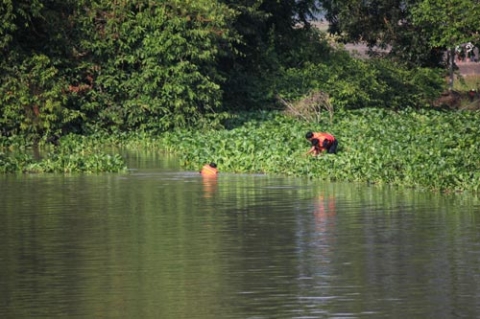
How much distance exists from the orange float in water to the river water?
246cm

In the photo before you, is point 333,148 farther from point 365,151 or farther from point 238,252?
point 238,252

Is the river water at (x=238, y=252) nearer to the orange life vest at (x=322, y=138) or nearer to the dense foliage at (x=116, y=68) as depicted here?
the orange life vest at (x=322, y=138)

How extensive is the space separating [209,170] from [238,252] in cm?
1227

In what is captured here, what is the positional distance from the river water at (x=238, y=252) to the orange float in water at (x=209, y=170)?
96.7 inches

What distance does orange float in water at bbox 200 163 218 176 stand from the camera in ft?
98.1

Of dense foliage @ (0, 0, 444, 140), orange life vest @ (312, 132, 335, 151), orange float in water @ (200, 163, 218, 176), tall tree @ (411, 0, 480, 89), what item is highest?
tall tree @ (411, 0, 480, 89)

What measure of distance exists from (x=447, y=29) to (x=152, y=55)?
39.6ft

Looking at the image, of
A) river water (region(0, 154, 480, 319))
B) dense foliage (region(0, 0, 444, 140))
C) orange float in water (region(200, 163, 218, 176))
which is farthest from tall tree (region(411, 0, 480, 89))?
river water (region(0, 154, 480, 319))

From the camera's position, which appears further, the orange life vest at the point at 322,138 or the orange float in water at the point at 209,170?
the orange life vest at the point at 322,138

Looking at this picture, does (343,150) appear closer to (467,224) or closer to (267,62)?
(467,224)

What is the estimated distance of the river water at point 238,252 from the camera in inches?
551

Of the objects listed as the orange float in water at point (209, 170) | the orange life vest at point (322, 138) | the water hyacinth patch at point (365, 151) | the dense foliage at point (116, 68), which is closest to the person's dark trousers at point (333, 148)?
the orange life vest at point (322, 138)

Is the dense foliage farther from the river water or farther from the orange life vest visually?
the river water

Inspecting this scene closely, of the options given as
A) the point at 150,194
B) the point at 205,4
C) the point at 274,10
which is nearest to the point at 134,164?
the point at 150,194
